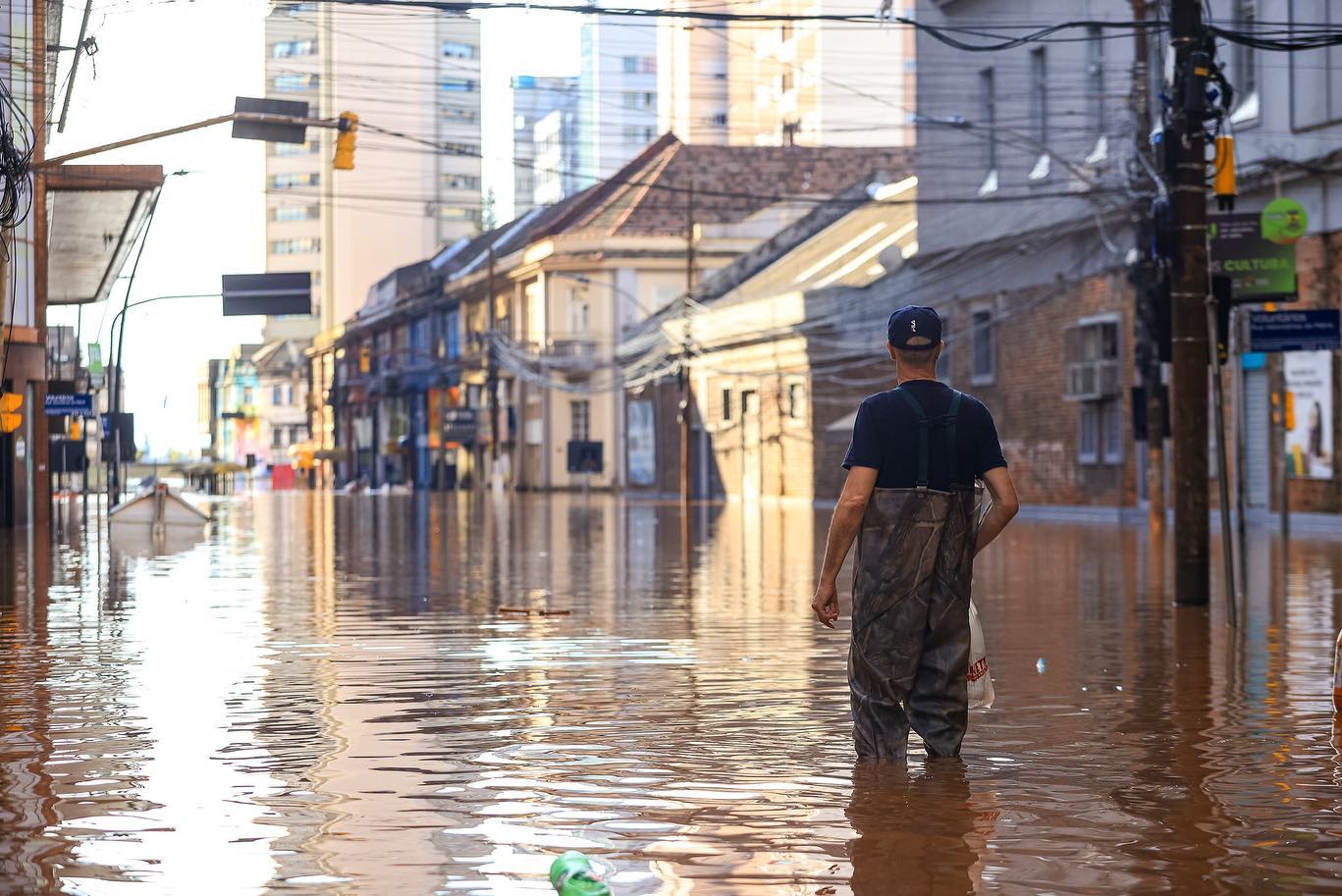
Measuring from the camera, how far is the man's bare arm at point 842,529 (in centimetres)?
790

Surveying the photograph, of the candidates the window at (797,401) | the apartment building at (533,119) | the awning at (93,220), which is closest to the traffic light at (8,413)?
the awning at (93,220)

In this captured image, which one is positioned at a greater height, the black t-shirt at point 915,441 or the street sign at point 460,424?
the street sign at point 460,424

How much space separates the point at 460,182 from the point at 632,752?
5208 inches

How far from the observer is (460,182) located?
13925 centimetres

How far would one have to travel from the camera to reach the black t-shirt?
8.05m

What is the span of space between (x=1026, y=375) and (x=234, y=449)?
129978 mm

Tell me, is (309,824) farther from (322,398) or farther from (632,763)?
(322,398)

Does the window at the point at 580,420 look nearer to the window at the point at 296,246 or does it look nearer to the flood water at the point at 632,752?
the window at the point at 296,246

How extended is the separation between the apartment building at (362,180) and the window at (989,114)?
279 ft

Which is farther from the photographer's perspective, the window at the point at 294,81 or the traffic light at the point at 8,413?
the window at the point at 294,81

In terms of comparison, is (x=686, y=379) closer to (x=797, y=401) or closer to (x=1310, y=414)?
(x=797, y=401)

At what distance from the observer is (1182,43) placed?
16406mm

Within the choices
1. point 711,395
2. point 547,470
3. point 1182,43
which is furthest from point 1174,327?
point 547,470

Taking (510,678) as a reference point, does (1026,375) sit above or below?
above
